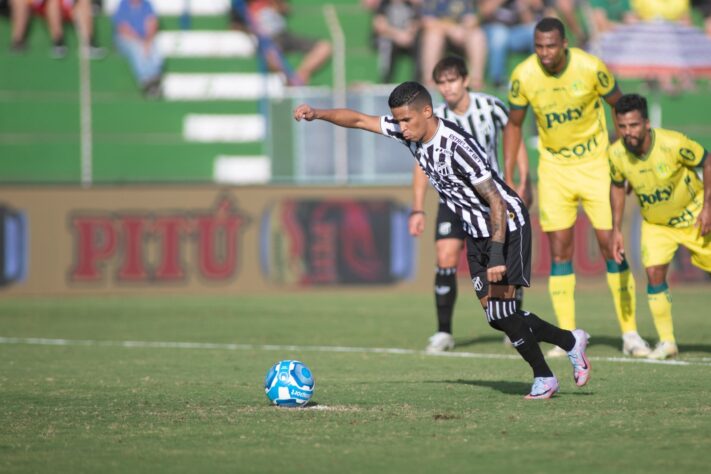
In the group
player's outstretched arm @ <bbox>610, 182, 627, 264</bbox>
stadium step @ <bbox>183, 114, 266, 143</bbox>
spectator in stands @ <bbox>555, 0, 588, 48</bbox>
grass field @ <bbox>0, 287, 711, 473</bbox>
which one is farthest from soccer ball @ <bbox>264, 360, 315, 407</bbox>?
spectator in stands @ <bbox>555, 0, 588, 48</bbox>

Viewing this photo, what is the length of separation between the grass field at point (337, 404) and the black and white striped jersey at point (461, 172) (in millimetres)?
1071

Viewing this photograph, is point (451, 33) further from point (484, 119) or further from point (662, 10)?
point (484, 119)

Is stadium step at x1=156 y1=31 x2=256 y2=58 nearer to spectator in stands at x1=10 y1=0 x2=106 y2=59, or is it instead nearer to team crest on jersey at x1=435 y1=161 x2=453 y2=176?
spectator in stands at x1=10 y1=0 x2=106 y2=59

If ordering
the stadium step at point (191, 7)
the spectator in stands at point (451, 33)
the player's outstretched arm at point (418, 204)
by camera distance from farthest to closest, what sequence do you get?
the stadium step at point (191, 7)
the spectator in stands at point (451, 33)
the player's outstretched arm at point (418, 204)

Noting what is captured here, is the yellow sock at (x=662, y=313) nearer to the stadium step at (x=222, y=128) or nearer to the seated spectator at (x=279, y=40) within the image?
the stadium step at (x=222, y=128)

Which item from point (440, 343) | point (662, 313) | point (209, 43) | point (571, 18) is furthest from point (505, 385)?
point (209, 43)

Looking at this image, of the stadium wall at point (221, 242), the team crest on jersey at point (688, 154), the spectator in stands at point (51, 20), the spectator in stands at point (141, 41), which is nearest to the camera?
the team crest on jersey at point (688, 154)

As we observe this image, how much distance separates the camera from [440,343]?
423 inches

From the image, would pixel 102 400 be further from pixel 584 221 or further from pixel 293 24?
pixel 293 24

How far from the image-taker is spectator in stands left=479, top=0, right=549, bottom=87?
2089 cm

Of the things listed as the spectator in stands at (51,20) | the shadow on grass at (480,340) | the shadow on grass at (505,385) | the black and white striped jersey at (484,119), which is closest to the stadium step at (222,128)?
the spectator in stands at (51,20)

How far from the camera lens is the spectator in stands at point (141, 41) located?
2106cm

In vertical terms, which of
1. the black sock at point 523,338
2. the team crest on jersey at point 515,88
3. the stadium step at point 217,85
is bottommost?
the black sock at point 523,338

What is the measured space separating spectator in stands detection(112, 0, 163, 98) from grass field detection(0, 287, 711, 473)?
8.57 metres
